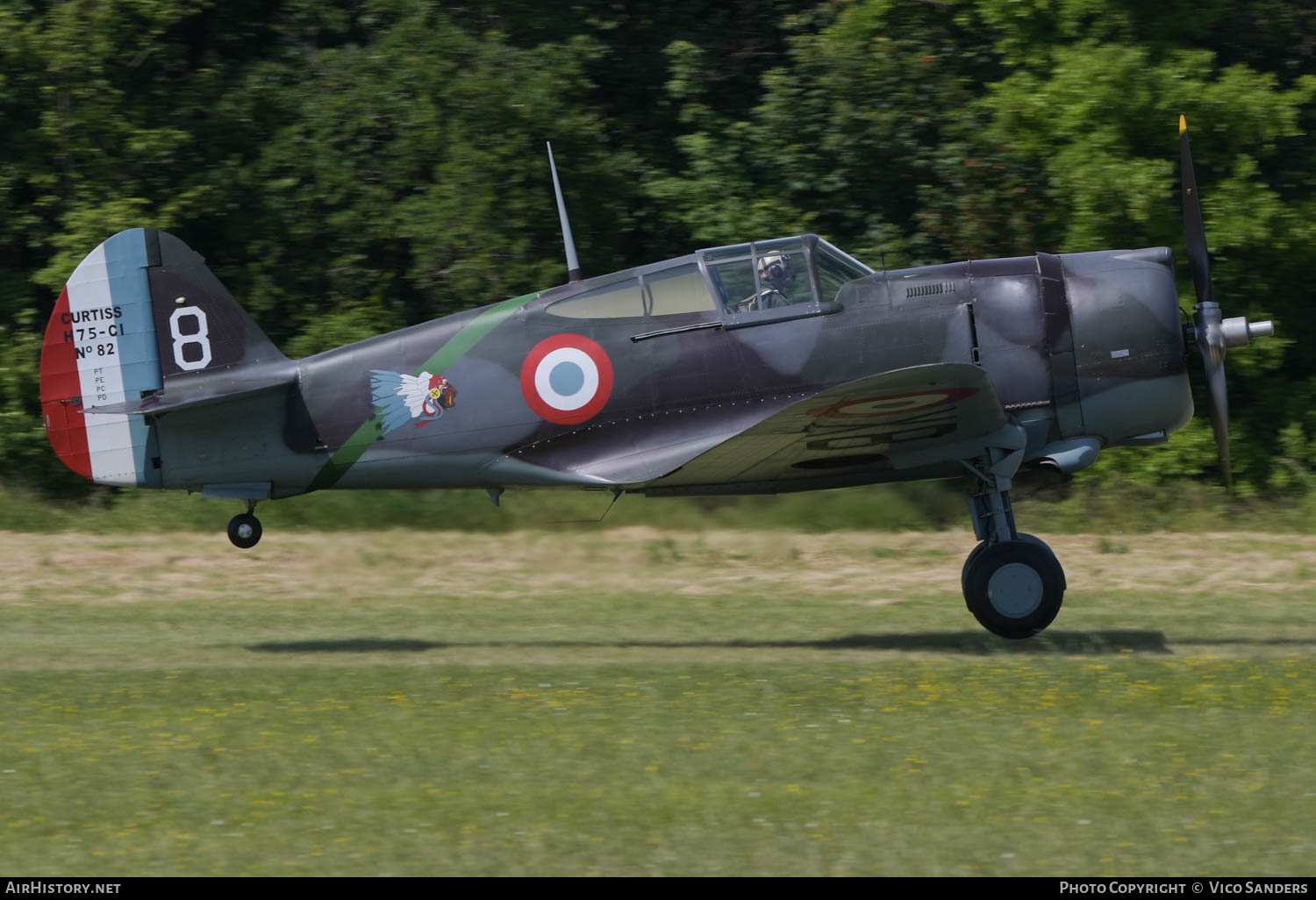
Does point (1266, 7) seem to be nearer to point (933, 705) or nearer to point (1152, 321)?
point (1152, 321)

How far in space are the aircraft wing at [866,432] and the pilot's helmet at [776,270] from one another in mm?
909

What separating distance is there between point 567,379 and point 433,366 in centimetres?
89

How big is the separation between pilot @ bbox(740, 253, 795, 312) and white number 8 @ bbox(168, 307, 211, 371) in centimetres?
360

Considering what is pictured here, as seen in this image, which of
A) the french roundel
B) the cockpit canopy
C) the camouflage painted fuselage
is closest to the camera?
the camouflage painted fuselage

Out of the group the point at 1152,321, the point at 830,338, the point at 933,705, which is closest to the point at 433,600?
the point at 830,338

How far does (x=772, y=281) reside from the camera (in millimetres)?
9062

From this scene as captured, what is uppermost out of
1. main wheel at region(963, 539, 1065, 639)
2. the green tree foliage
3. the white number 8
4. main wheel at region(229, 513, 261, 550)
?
the green tree foliage

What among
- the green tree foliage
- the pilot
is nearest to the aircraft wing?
the pilot

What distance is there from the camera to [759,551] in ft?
44.0

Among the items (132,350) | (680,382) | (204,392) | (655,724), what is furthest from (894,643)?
(132,350)

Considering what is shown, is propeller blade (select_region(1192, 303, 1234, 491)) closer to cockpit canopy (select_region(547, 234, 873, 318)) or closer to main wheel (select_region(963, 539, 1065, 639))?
main wheel (select_region(963, 539, 1065, 639))

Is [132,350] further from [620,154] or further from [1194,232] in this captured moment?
[620,154]

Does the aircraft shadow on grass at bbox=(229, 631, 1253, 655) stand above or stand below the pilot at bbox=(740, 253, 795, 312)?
below

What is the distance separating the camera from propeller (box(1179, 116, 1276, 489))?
29.5ft
